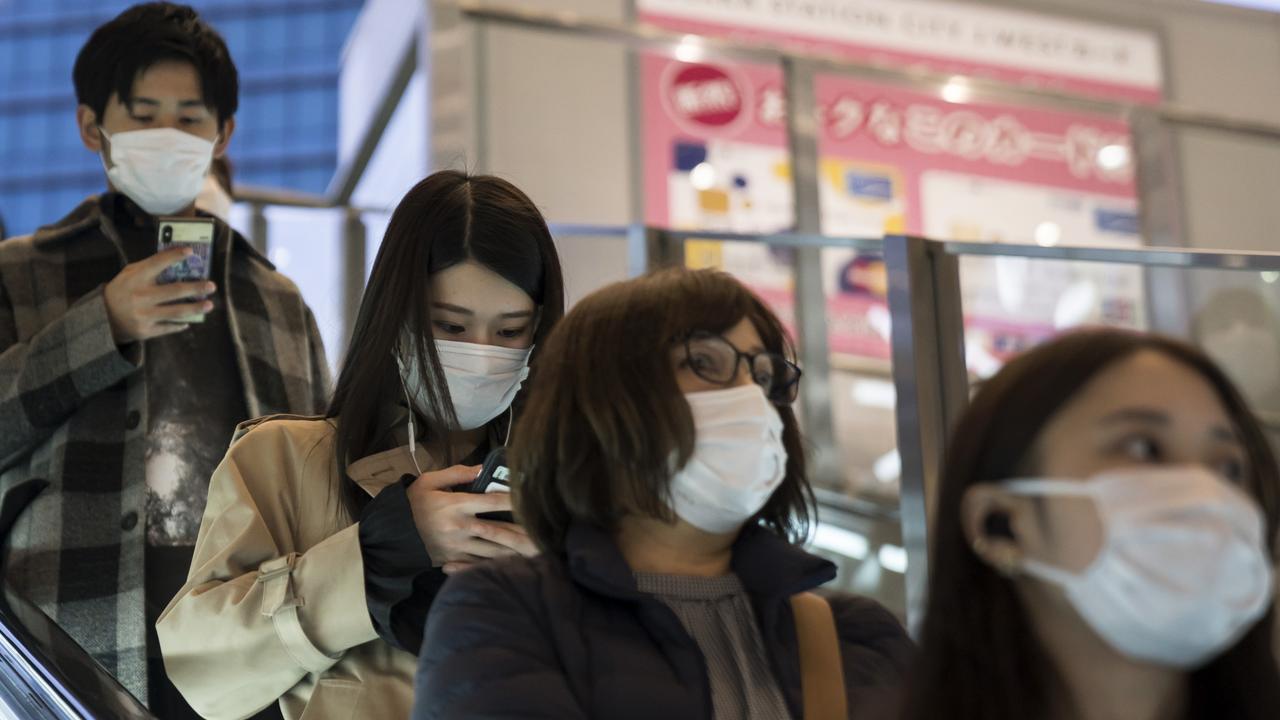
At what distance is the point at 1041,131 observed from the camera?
25.4ft

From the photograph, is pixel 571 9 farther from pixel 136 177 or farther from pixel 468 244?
pixel 468 244

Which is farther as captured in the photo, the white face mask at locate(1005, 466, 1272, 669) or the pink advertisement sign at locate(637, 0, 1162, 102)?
the pink advertisement sign at locate(637, 0, 1162, 102)

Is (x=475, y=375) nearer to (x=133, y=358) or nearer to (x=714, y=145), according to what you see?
(x=133, y=358)

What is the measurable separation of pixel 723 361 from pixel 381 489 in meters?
0.69

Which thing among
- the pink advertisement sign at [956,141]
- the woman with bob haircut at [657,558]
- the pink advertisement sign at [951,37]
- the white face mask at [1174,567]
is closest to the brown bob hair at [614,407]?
the woman with bob haircut at [657,558]

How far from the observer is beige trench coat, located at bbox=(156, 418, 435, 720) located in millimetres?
2303

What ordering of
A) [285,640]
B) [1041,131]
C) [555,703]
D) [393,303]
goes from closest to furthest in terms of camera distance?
[555,703], [285,640], [393,303], [1041,131]

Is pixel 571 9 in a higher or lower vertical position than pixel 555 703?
higher

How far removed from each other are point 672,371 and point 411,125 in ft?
17.4

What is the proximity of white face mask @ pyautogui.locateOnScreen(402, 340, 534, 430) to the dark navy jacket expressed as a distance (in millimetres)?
545

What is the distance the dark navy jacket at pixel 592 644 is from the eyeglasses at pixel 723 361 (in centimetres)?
21

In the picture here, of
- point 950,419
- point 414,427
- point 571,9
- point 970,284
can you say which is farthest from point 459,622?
point 571,9

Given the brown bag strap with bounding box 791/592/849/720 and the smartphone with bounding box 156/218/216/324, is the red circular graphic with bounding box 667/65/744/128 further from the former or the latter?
Answer: the brown bag strap with bounding box 791/592/849/720

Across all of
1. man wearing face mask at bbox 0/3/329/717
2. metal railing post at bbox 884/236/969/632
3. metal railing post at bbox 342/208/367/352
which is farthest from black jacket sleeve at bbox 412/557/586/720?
metal railing post at bbox 342/208/367/352
